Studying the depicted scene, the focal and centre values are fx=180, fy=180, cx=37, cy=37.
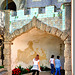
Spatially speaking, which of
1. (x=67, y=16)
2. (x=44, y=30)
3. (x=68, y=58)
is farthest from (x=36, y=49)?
(x=67, y=16)

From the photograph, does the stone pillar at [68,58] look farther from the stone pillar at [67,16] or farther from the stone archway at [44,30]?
the stone pillar at [67,16]

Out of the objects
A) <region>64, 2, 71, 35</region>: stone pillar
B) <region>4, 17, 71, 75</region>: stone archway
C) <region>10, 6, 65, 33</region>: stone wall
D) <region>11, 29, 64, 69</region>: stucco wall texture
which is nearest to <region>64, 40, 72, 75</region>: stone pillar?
<region>4, 17, 71, 75</region>: stone archway

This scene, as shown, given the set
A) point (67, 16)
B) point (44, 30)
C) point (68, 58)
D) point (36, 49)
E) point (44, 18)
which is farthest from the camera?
point (36, 49)

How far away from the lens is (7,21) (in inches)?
417

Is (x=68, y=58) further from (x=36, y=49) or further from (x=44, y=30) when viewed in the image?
(x=36, y=49)

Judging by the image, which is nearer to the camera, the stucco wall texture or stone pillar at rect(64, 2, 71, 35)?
stone pillar at rect(64, 2, 71, 35)

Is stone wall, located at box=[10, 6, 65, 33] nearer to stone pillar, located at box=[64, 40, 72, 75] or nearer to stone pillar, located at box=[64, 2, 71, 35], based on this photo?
stone pillar, located at box=[64, 2, 71, 35]

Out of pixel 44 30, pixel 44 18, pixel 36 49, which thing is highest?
pixel 44 18

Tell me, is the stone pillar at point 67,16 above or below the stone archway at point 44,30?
above

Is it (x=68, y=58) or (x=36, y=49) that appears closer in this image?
(x=68, y=58)

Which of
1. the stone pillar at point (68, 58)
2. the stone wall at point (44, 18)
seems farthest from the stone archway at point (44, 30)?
the stone wall at point (44, 18)

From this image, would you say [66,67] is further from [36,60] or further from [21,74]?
[21,74]

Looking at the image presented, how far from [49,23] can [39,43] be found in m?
3.11

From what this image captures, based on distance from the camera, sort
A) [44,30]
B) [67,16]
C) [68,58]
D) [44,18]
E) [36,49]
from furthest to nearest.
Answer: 1. [36,49]
2. [44,18]
3. [44,30]
4. [67,16]
5. [68,58]
